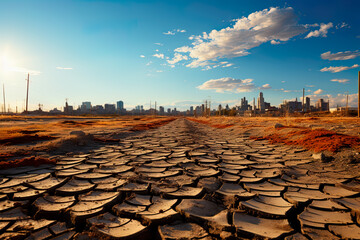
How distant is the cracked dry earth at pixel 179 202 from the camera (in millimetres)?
1387

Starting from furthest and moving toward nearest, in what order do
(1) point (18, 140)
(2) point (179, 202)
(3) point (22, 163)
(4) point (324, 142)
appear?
(1) point (18, 140) < (4) point (324, 142) < (3) point (22, 163) < (2) point (179, 202)

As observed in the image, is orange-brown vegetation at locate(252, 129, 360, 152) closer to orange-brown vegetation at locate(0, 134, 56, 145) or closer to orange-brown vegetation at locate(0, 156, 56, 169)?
orange-brown vegetation at locate(0, 156, 56, 169)

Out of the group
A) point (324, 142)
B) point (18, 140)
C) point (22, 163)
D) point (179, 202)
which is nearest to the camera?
point (179, 202)

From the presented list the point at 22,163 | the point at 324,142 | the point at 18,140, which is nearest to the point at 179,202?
the point at 22,163

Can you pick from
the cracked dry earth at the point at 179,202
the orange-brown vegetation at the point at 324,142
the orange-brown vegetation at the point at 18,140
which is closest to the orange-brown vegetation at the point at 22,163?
the cracked dry earth at the point at 179,202

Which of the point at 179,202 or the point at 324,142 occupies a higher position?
the point at 324,142

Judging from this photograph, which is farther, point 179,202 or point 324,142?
point 324,142

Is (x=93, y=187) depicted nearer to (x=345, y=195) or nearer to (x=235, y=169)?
(x=235, y=169)

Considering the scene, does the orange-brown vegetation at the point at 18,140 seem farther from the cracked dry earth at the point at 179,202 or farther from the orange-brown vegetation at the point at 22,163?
the cracked dry earth at the point at 179,202

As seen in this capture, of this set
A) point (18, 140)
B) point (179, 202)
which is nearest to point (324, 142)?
point (179, 202)

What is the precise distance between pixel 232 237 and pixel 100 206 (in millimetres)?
1251

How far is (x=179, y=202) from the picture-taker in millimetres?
1832

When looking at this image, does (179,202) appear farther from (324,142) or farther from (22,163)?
(324,142)

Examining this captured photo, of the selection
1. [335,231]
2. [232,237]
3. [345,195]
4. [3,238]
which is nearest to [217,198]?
[232,237]
